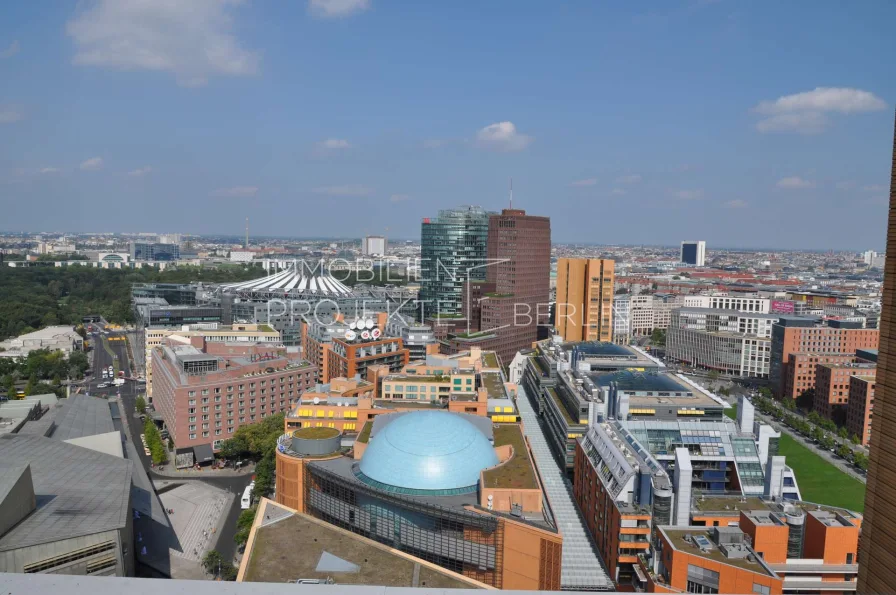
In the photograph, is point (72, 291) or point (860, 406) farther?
point (72, 291)

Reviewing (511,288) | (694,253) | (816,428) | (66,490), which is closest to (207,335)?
(511,288)

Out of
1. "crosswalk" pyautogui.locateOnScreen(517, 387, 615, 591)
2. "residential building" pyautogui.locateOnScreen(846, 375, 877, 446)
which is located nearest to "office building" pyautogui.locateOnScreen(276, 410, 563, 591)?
"crosswalk" pyautogui.locateOnScreen(517, 387, 615, 591)

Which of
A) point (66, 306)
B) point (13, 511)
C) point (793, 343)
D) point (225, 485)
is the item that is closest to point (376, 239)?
point (66, 306)

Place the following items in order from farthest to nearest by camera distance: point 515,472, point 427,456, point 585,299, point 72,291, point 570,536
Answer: point 72,291 → point 585,299 → point 570,536 → point 515,472 → point 427,456

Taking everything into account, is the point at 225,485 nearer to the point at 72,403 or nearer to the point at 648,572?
the point at 72,403

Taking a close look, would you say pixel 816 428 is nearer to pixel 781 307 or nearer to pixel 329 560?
pixel 329 560

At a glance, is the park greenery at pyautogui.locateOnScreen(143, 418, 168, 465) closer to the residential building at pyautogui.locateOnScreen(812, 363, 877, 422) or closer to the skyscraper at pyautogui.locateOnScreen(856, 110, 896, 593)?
the skyscraper at pyautogui.locateOnScreen(856, 110, 896, 593)
